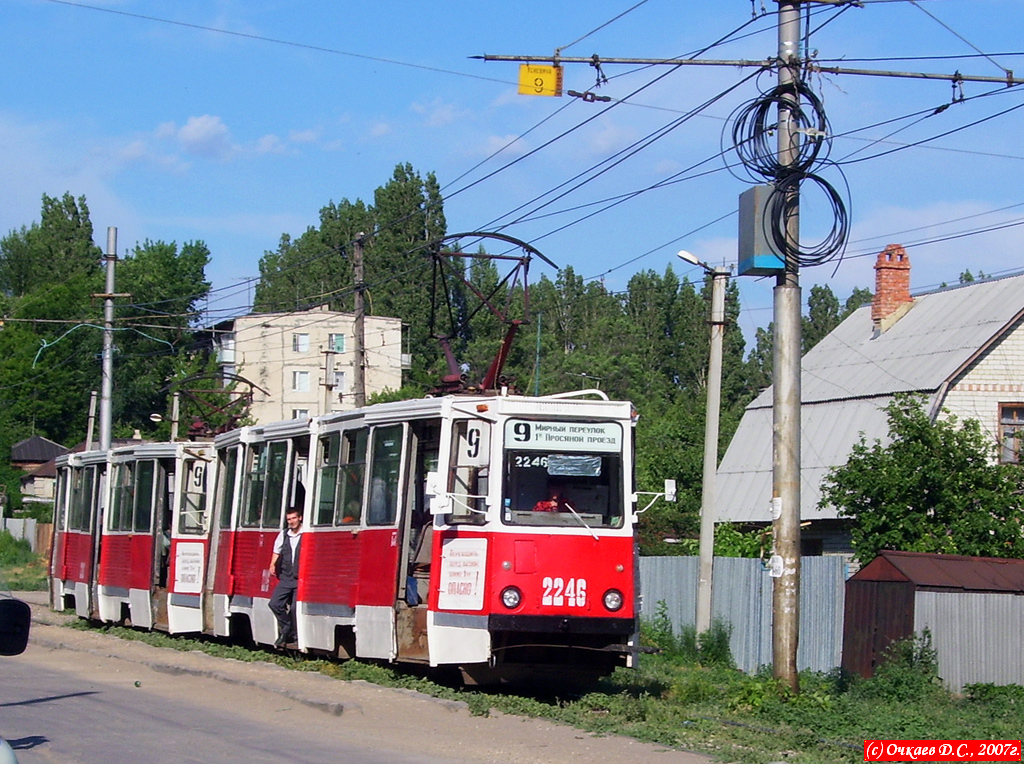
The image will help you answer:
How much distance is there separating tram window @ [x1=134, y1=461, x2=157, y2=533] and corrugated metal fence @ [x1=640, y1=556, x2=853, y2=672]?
26.3 feet

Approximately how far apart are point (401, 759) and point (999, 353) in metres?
24.7

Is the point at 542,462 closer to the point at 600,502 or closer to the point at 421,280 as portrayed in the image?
the point at 600,502

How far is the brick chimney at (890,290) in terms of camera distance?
36.8m

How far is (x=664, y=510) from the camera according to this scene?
1703 inches

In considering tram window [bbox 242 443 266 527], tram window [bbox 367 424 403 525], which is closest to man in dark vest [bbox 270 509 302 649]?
tram window [bbox 242 443 266 527]

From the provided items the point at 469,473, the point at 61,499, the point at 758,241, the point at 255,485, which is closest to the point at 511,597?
the point at 469,473

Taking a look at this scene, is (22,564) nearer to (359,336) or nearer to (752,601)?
(359,336)

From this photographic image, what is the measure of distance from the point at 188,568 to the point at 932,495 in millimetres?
11808

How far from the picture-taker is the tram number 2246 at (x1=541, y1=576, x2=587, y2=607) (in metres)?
13.5

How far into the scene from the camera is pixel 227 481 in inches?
806

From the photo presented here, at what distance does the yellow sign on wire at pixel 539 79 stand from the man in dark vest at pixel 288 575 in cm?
628

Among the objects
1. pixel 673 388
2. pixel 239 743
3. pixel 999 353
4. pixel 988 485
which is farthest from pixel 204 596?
pixel 673 388

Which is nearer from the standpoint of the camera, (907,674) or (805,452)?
(907,674)

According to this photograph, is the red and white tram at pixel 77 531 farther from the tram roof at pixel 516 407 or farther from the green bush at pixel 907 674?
the green bush at pixel 907 674
